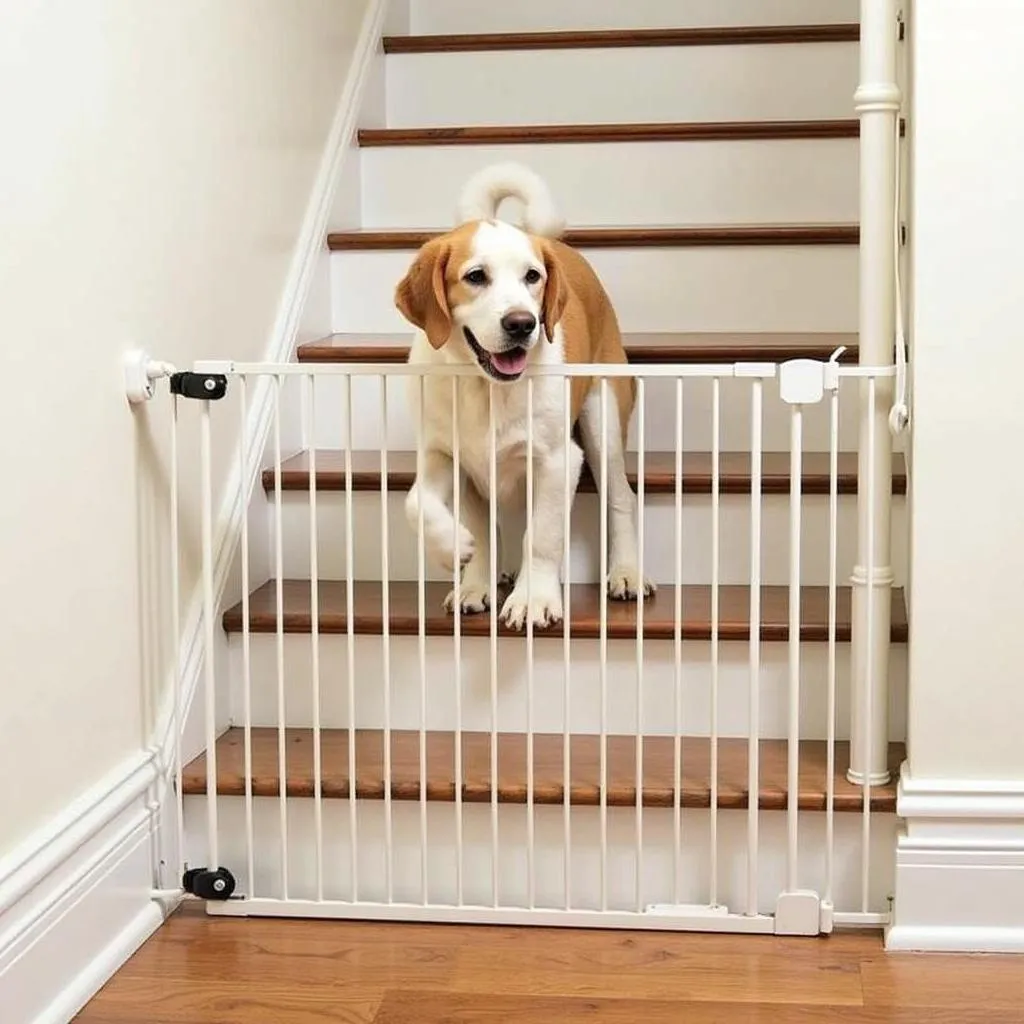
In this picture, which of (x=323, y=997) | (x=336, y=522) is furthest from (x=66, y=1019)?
(x=336, y=522)

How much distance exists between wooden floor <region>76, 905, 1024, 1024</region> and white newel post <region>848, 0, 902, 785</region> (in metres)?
0.30

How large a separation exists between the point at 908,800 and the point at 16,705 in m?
1.21

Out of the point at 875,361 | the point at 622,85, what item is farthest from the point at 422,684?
the point at 622,85

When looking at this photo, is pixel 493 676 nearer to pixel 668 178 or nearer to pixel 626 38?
pixel 668 178

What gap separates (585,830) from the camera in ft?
7.65

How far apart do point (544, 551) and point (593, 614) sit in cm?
13

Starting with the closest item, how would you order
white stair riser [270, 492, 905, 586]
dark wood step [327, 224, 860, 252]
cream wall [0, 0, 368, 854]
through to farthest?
cream wall [0, 0, 368, 854] → white stair riser [270, 492, 905, 586] → dark wood step [327, 224, 860, 252]

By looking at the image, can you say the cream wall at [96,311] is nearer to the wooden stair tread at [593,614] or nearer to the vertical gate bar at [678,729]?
the wooden stair tread at [593,614]

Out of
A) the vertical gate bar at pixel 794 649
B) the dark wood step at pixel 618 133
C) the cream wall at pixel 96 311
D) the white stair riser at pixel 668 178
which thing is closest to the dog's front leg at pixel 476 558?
the cream wall at pixel 96 311

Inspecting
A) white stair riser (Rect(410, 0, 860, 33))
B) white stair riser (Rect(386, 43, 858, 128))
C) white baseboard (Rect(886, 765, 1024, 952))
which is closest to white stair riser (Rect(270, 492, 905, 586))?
white baseboard (Rect(886, 765, 1024, 952))

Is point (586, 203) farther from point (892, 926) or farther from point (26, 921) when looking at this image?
point (26, 921)

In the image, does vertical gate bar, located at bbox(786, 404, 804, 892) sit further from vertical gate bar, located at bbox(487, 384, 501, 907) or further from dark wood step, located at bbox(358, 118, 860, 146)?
dark wood step, located at bbox(358, 118, 860, 146)

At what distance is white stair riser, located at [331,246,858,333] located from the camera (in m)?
3.11

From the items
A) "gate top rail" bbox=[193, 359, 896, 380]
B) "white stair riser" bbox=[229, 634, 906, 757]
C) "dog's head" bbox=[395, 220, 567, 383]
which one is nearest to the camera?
"gate top rail" bbox=[193, 359, 896, 380]
